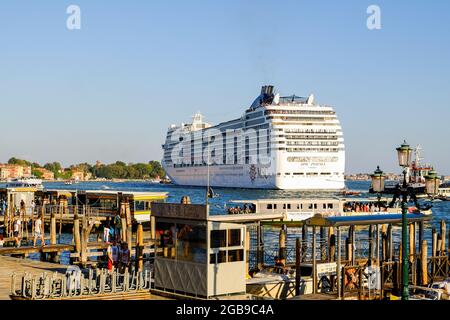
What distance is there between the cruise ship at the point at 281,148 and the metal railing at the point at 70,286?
88.6m

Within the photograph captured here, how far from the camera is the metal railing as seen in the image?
1431 cm

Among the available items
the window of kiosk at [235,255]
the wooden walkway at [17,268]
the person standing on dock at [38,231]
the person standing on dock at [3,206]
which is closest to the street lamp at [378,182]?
the window of kiosk at [235,255]

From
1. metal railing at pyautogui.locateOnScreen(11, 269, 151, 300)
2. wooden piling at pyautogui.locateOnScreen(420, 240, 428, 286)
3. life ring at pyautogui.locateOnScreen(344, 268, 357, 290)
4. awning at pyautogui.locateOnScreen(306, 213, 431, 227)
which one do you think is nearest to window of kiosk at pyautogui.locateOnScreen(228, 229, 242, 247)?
metal railing at pyautogui.locateOnScreen(11, 269, 151, 300)

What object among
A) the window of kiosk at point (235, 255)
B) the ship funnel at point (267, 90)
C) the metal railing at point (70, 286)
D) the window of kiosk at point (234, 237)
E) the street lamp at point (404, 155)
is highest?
the ship funnel at point (267, 90)

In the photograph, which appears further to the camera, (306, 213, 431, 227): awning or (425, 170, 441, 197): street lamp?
(306, 213, 431, 227): awning

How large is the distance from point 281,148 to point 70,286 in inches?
3666

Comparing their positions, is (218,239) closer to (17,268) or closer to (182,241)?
(182,241)

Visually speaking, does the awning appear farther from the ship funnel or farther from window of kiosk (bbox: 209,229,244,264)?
the ship funnel

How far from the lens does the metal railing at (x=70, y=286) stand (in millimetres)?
14312

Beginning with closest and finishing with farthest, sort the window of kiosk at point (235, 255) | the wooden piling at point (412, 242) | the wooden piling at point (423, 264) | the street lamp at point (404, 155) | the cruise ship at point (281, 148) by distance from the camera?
the street lamp at point (404, 155)
the window of kiosk at point (235, 255)
the wooden piling at point (423, 264)
the wooden piling at point (412, 242)
the cruise ship at point (281, 148)

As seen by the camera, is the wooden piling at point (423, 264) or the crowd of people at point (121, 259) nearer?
the crowd of people at point (121, 259)

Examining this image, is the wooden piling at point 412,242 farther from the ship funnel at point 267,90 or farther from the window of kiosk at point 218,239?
the ship funnel at point 267,90

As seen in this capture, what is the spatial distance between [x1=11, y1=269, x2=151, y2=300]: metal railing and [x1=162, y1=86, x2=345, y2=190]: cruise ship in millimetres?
88641
